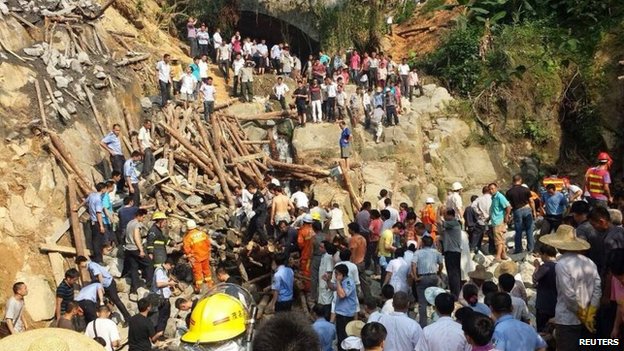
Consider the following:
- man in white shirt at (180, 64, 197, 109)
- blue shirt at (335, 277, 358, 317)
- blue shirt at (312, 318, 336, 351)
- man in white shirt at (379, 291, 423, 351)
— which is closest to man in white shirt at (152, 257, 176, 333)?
blue shirt at (335, 277, 358, 317)

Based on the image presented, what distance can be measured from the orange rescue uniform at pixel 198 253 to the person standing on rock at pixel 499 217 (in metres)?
5.61

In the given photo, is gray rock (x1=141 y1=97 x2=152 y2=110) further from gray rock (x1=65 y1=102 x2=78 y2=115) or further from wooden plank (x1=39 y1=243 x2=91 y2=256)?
wooden plank (x1=39 y1=243 x2=91 y2=256)

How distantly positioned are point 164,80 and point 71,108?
3606 mm

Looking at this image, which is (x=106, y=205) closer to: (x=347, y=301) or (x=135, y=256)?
(x=135, y=256)

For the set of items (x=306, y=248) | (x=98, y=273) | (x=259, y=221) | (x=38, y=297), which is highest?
(x=98, y=273)

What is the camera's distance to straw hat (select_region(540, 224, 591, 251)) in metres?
6.23

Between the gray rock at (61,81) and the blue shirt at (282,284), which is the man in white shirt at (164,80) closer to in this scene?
the gray rock at (61,81)

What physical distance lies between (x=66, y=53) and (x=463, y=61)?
13526mm

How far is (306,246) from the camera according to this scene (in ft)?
37.7

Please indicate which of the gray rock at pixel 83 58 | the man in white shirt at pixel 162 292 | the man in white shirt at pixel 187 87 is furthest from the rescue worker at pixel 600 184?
the gray rock at pixel 83 58

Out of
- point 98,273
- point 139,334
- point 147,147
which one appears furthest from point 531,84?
point 139,334

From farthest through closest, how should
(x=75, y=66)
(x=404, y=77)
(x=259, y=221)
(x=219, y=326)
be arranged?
1. (x=404, y=77)
2. (x=75, y=66)
3. (x=259, y=221)
4. (x=219, y=326)

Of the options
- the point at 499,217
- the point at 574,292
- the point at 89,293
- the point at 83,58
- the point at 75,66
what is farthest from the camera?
the point at 83,58

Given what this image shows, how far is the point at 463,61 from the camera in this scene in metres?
22.3
